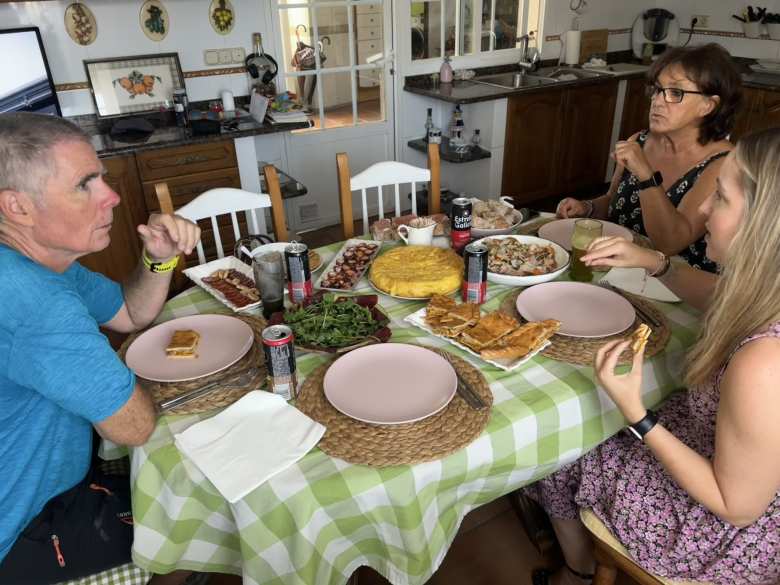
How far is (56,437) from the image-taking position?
1.18 metres

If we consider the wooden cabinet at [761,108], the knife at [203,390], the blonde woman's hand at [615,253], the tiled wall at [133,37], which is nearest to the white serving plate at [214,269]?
the knife at [203,390]

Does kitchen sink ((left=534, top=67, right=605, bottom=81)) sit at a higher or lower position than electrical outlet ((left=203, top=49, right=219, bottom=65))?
lower

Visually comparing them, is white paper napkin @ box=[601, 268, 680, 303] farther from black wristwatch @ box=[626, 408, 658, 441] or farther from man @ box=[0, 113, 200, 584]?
man @ box=[0, 113, 200, 584]

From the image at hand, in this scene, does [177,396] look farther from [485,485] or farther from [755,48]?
[755,48]

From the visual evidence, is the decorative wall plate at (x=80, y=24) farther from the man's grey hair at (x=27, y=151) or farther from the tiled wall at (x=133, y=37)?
the man's grey hair at (x=27, y=151)

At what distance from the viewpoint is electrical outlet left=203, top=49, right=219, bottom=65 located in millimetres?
3332

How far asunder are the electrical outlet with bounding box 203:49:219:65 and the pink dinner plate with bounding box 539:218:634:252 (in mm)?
2381

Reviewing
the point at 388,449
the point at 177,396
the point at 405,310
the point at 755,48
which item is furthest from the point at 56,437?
the point at 755,48

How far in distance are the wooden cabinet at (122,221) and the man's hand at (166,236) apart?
5.04ft

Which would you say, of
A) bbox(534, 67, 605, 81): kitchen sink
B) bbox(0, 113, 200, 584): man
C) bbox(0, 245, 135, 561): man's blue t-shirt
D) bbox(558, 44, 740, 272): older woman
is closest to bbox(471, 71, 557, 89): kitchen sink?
bbox(534, 67, 605, 81): kitchen sink

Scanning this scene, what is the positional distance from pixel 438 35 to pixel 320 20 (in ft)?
2.79

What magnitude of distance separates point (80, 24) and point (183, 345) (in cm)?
254

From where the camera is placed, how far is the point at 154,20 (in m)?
3.15

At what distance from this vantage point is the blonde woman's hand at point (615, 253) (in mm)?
1397
